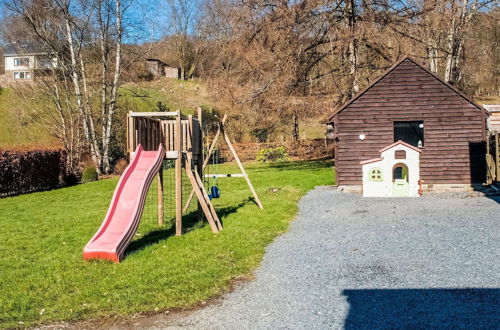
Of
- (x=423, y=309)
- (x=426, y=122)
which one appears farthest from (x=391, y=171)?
(x=423, y=309)

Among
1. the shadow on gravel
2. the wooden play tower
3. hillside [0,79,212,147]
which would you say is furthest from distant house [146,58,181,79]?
the shadow on gravel

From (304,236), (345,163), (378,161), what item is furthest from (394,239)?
(345,163)

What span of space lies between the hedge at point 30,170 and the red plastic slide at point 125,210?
12.8m

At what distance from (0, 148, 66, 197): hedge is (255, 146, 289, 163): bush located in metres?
14.7

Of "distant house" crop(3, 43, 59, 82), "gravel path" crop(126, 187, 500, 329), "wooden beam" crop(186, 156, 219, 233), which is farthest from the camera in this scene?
"distant house" crop(3, 43, 59, 82)

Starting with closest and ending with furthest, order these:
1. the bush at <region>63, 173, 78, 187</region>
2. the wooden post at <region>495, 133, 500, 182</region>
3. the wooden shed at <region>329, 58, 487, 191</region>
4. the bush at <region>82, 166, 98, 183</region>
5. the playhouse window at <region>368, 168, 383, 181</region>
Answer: the wooden post at <region>495, 133, 500, 182</region> → the playhouse window at <region>368, 168, 383, 181</region> → the wooden shed at <region>329, 58, 487, 191</region> → the bush at <region>63, 173, 78, 187</region> → the bush at <region>82, 166, 98, 183</region>

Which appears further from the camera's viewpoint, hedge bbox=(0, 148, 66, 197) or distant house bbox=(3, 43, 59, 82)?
distant house bbox=(3, 43, 59, 82)

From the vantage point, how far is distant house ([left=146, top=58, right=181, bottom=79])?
55.0 metres

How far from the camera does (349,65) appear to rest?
22375 millimetres

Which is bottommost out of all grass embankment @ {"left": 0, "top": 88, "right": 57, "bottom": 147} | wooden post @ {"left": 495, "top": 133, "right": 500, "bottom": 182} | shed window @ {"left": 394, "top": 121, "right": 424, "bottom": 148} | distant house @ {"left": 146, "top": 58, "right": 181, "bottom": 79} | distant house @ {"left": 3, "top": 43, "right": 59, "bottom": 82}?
wooden post @ {"left": 495, "top": 133, "right": 500, "bottom": 182}

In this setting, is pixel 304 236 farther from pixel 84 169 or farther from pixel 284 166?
pixel 284 166

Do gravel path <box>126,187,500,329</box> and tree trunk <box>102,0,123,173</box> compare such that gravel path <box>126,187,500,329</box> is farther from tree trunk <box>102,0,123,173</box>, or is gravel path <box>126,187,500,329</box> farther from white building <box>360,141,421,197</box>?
tree trunk <box>102,0,123,173</box>

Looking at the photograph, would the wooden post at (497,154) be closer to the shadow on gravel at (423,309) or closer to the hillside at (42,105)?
the shadow on gravel at (423,309)

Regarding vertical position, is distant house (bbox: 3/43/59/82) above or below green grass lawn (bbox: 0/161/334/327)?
above
